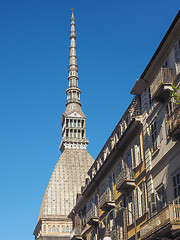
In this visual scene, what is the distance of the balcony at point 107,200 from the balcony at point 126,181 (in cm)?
404

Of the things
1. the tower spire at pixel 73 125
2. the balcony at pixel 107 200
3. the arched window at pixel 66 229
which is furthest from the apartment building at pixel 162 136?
the tower spire at pixel 73 125

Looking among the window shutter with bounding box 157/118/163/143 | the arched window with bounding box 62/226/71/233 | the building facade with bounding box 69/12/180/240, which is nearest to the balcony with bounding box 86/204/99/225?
the building facade with bounding box 69/12/180/240

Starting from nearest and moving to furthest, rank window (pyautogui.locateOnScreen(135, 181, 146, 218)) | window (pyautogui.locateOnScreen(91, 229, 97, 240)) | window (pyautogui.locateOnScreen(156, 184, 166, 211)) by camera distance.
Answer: window (pyautogui.locateOnScreen(156, 184, 166, 211)) → window (pyautogui.locateOnScreen(135, 181, 146, 218)) → window (pyautogui.locateOnScreen(91, 229, 97, 240))

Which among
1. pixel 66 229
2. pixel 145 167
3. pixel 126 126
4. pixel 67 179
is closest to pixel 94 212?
pixel 126 126

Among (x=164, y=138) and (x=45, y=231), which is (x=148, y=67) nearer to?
Result: (x=164, y=138)

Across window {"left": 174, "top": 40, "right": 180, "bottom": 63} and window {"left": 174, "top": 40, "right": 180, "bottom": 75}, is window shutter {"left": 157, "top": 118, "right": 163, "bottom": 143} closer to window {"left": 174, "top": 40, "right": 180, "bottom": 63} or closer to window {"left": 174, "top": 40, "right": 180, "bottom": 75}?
window {"left": 174, "top": 40, "right": 180, "bottom": 75}

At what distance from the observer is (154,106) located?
101 feet

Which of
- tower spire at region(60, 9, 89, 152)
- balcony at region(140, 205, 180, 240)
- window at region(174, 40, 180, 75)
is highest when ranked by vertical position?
tower spire at region(60, 9, 89, 152)

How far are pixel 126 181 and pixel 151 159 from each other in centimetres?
462

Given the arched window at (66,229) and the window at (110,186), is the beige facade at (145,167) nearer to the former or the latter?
the window at (110,186)

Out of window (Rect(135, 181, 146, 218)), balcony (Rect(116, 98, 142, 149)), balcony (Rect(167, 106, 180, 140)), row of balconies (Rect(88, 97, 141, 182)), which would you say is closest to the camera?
balcony (Rect(167, 106, 180, 140))

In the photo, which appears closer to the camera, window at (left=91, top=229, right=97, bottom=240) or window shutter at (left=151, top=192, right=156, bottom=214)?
window shutter at (left=151, top=192, right=156, bottom=214)

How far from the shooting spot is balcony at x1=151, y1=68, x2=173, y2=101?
90.1 feet

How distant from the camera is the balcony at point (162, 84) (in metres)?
27.4
